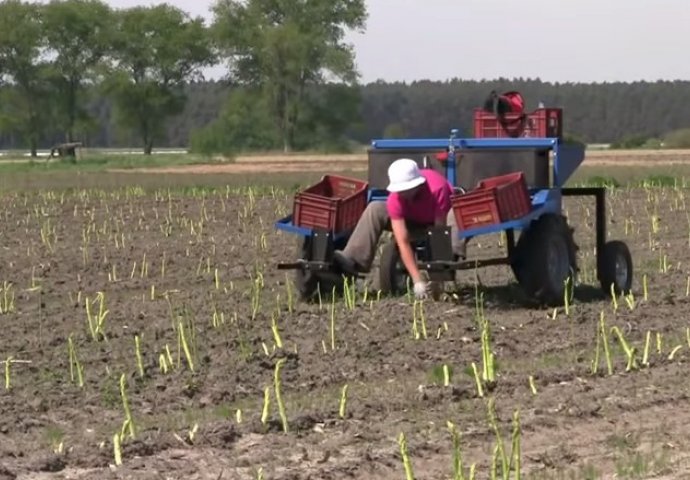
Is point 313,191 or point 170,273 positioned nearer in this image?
point 313,191

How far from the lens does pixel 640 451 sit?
7484mm

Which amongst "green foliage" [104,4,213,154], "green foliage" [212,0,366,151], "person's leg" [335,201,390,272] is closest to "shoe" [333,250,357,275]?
"person's leg" [335,201,390,272]

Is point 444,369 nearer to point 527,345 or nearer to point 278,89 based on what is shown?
point 527,345

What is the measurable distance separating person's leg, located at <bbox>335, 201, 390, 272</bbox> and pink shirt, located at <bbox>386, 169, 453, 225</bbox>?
0.16m

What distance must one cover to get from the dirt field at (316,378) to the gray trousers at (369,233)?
0.40 m

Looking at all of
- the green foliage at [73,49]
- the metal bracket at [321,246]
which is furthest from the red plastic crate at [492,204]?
the green foliage at [73,49]

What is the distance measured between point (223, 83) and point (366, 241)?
219 feet

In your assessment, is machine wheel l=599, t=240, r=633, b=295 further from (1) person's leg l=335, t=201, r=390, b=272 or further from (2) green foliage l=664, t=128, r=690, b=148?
(2) green foliage l=664, t=128, r=690, b=148

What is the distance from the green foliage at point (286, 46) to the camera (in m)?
74.8

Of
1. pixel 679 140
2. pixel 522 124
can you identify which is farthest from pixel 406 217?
pixel 679 140

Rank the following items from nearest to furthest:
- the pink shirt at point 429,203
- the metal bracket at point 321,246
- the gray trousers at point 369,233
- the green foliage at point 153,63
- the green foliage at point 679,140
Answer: the pink shirt at point 429,203, the gray trousers at point 369,233, the metal bracket at point 321,246, the green foliage at point 679,140, the green foliage at point 153,63

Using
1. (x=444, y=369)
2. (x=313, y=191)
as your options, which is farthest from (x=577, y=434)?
(x=313, y=191)

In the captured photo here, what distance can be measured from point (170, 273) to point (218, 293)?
2348 millimetres

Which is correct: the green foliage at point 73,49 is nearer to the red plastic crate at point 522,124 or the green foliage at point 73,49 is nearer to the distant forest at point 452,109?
the distant forest at point 452,109
